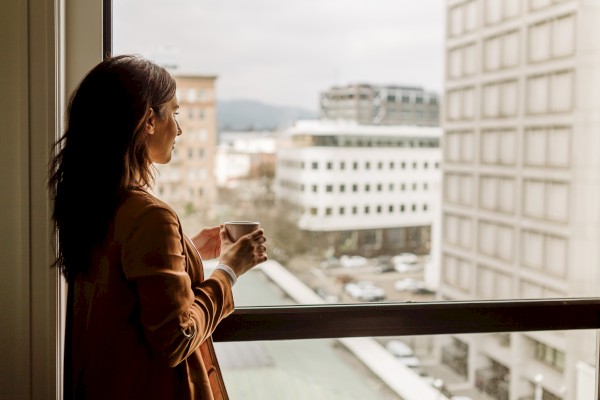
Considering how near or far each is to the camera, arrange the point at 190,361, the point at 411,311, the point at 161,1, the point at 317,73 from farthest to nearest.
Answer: the point at 317,73, the point at 161,1, the point at 411,311, the point at 190,361

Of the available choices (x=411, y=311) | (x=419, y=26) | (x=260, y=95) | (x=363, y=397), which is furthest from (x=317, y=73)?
(x=363, y=397)

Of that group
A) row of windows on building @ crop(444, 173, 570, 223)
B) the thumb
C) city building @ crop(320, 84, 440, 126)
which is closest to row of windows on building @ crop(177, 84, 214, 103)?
city building @ crop(320, 84, 440, 126)

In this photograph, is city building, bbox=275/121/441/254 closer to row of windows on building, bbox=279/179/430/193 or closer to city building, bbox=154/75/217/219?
row of windows on building, bbox=279/179/430/193

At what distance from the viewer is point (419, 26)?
1.98 metres

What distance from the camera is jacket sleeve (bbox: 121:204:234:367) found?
33.4 inches

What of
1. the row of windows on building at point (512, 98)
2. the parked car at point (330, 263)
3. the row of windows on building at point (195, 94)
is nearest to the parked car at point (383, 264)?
the parked car at point (330, 263)

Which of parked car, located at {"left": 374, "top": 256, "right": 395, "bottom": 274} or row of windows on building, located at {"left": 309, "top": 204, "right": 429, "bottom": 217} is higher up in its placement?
row of windows on building, located at {"left": 309, "top": 204, "right": 429, "bottom": 217}

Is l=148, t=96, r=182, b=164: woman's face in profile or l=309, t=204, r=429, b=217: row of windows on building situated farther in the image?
l=309, t=204, r=429, b=217: row of windows on building

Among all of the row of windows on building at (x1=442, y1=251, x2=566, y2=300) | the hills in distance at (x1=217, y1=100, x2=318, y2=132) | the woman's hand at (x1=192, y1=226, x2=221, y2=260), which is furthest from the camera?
the row of windows on building at (x1=442, y1=251, x2=566, y2=300)

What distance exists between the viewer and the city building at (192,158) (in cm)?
154

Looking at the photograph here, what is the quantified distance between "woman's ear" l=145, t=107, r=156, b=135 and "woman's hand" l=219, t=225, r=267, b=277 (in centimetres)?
23

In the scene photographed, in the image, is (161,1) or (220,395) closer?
(220,395)

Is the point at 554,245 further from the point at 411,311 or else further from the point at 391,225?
the point at 411,311

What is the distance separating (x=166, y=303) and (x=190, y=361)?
165 millimetres
